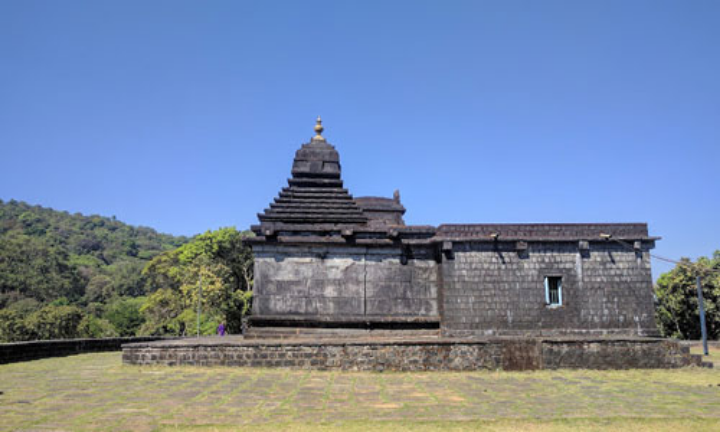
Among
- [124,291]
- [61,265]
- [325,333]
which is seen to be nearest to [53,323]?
[325,333]

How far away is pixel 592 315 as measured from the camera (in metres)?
15.4

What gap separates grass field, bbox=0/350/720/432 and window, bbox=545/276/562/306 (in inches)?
117

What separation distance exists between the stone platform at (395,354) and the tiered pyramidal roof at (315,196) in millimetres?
4653

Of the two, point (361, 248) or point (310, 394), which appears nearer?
point (310, 394)

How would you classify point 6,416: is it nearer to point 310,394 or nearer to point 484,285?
A: point 310,394

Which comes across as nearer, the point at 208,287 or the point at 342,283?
the point at 342,283

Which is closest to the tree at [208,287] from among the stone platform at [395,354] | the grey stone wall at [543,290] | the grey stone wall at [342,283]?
the grey stone wall at [342,283]

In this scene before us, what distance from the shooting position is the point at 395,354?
12.6 meters

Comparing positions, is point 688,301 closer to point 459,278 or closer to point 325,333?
point 459,278

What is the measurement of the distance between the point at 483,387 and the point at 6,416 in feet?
26.3

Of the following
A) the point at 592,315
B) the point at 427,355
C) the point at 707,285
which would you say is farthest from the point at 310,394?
the point at 707,285

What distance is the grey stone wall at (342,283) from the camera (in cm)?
1564

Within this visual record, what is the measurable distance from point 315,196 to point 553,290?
836 cm

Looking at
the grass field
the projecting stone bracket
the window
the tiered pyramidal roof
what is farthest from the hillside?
the window
